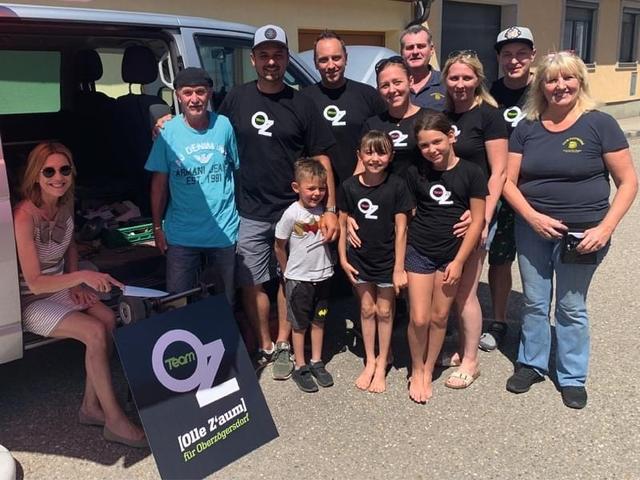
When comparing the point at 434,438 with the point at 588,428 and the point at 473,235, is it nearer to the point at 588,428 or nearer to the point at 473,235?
the point at 588,428

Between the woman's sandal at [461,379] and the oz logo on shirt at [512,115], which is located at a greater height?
the oz logo on shirt at [512,115]

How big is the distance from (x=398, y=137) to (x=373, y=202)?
38 cm

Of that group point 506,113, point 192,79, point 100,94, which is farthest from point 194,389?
point 100,94

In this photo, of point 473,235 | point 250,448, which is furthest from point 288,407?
point 473,235

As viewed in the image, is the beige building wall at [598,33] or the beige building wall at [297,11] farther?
the beige building wall at [598,33]

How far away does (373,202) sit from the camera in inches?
128

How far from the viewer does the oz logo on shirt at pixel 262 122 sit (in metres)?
3.38

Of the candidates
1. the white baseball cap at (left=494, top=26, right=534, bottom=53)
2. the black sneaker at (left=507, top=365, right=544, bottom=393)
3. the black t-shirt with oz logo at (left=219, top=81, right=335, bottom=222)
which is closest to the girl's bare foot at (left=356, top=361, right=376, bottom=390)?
the black sneaker at (left=507, top=365, right=544, bottom=393)

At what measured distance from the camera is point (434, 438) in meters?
3.01

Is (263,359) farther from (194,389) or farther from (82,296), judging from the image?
(82,296)

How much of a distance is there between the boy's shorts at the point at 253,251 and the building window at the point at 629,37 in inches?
752

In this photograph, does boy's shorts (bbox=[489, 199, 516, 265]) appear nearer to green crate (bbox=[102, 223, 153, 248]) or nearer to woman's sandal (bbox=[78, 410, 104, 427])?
green crate (bbox=[102, 223, 153, 248])

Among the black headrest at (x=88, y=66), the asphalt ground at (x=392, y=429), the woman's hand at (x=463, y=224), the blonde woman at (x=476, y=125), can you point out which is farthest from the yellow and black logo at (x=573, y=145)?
the black headrest at (x=88, y=66)

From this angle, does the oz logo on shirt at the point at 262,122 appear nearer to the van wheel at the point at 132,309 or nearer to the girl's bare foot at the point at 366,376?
the van wheel at the point at 132,309
